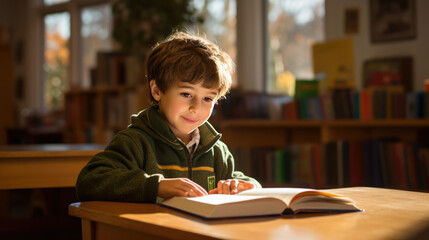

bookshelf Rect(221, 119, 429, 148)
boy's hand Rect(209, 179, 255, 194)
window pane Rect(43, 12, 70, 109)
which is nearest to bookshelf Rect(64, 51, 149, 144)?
bookshelf Rect(221, 119, 429, 148)

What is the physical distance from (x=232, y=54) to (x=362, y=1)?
1.57 metres

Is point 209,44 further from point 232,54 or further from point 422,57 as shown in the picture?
point 232,54

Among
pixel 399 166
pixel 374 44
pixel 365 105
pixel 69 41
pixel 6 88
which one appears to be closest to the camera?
pixel 399 166

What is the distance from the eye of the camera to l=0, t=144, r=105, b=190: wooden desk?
6.41 feet

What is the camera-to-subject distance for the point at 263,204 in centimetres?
94

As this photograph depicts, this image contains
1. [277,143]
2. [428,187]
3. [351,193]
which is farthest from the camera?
[277,143]

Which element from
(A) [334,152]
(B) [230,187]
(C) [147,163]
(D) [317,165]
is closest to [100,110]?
(D) [317,165]

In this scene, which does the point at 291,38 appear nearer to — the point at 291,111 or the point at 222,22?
the point at 222,22

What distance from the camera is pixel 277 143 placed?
4086 mm

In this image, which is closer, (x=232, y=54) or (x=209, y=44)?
(x=209, y=44)

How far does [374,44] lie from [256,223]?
9.92ft

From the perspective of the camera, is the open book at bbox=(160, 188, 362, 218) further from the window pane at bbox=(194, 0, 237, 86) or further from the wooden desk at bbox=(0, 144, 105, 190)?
the window pane at bbox=(194, 0, 237, 86)

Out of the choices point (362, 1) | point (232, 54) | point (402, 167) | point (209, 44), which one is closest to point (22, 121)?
point (232, 54)

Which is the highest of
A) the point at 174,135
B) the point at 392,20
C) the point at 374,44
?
the point at 392,20
